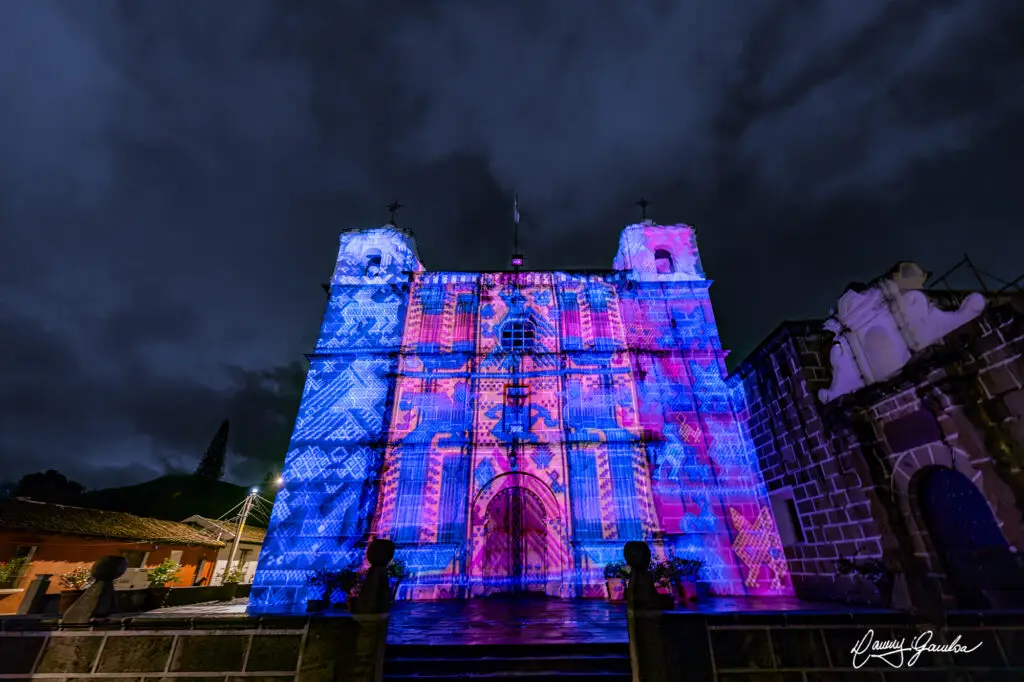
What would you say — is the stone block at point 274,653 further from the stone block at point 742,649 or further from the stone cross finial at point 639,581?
the stone block at point 742,649

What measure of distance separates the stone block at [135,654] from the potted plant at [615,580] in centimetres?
916

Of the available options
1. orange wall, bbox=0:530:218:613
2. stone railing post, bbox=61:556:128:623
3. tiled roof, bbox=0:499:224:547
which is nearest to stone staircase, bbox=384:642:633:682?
stone railing post, bbox=61:556:128:623

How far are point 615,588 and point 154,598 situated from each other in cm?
1134

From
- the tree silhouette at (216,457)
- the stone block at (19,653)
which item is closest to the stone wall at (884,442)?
the stone block at (19,653)

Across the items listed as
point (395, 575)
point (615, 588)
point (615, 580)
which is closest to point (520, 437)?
point (615, 580)

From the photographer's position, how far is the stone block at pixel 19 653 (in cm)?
563

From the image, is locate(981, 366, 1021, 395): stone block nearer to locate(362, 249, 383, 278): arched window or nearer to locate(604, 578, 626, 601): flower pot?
locate(604, 578, 626, 601): flower pot

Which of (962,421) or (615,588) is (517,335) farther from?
(962,421)

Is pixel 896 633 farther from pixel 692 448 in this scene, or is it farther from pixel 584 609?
pixel 692 448

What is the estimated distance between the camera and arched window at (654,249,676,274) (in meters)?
17.4

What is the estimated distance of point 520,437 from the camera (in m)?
14.1

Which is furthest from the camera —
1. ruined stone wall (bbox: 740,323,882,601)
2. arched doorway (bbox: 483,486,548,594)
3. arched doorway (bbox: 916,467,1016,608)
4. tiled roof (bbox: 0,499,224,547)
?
tiled roof (bbox: 0,499,224,547)

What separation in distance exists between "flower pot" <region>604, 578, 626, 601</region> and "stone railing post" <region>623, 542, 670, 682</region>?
20.8 feet

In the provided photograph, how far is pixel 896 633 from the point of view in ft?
18.7
